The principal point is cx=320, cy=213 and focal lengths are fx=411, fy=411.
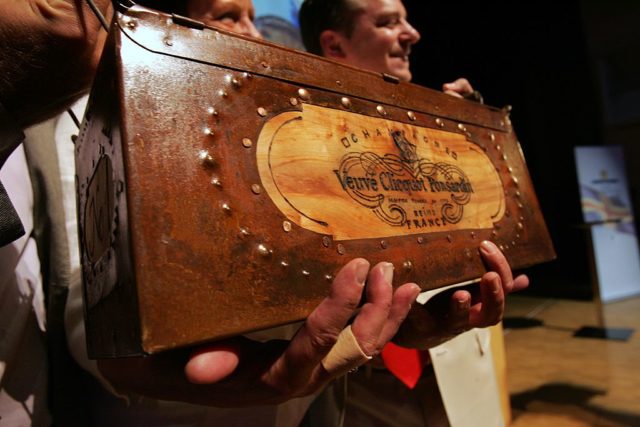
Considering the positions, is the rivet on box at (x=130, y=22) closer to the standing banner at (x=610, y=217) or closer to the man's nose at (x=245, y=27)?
the man's nose at (x=245, y=27)

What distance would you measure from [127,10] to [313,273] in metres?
0.34

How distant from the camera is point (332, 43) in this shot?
1.19 m

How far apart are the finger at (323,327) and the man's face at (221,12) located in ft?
1.99

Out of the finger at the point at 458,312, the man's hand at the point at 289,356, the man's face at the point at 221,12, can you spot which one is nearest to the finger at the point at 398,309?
the man's hand at the point at 289,356

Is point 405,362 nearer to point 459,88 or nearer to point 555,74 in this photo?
point 459,88

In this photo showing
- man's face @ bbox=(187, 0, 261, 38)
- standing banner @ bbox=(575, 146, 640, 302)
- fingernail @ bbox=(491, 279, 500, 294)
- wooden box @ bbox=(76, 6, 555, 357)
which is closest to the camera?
wooden box @ bbox=(76, 6, 555, 357)

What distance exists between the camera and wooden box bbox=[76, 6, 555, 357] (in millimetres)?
384

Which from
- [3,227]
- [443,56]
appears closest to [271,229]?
[3,227]

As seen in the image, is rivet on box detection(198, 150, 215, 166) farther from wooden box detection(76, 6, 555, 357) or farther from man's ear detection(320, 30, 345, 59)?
man's ear detection(320, 30, 345, 59)

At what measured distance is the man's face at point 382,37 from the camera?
1080 millimetres

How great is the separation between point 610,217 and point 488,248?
2.73 m

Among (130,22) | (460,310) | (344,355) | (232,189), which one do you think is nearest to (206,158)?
(232,189)

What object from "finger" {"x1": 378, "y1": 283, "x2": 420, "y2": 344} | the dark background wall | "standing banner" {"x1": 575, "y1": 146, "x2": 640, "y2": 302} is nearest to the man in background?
"finger" {"x1": 378, "y1": 283, "x2": 420, "y2": 344}

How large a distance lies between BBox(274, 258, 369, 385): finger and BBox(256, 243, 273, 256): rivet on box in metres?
0.08
